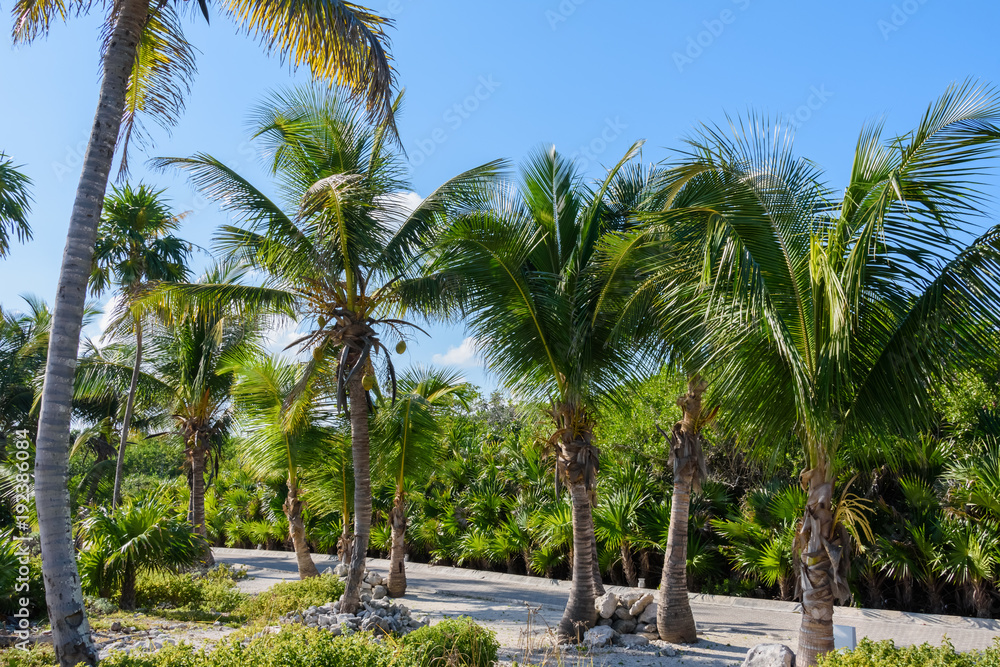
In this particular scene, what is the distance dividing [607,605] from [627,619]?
0.40 metres

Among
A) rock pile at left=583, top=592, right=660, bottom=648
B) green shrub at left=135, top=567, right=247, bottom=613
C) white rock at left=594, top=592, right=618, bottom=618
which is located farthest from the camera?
green shrub at left=135, top=567, right=247, bottom=613

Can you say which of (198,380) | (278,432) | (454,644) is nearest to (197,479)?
(198,380)

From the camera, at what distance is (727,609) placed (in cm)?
1203

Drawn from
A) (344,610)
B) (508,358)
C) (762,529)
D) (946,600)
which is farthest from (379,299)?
(946,600)

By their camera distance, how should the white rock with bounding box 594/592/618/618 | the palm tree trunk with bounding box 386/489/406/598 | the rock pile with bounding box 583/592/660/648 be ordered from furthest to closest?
the palm tree trunk with bounding box 386/489/406/598 → the white rock with bounding box 594/592/618/618 → the rock pile with bounding box 583/592/660/648

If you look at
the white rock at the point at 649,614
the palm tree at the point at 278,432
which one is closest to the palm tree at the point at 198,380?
the palm tree at the point at 278,432

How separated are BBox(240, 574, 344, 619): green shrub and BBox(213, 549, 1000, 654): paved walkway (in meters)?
2.59

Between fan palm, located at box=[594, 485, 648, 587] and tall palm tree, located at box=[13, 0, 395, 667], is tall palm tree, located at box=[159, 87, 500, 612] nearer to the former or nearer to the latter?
tall palm tree, located at box=[13, 0, 395, 667]

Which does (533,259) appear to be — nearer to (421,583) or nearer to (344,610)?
(344,610)

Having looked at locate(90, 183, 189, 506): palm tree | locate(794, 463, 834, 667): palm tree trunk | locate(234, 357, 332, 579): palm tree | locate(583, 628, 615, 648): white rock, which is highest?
locate(90, 183, 189, 506): palm tree

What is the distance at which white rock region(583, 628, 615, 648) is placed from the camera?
887cm

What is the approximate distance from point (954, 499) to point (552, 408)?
22.7ft

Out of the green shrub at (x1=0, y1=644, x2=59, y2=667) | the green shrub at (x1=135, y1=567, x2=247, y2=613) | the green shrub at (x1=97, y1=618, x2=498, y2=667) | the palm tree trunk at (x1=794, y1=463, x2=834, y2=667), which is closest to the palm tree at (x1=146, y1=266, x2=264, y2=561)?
the green shrub at (x1=135, y1=567, x2=247, y2=613)

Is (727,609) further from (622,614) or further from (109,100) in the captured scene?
(109,100)
